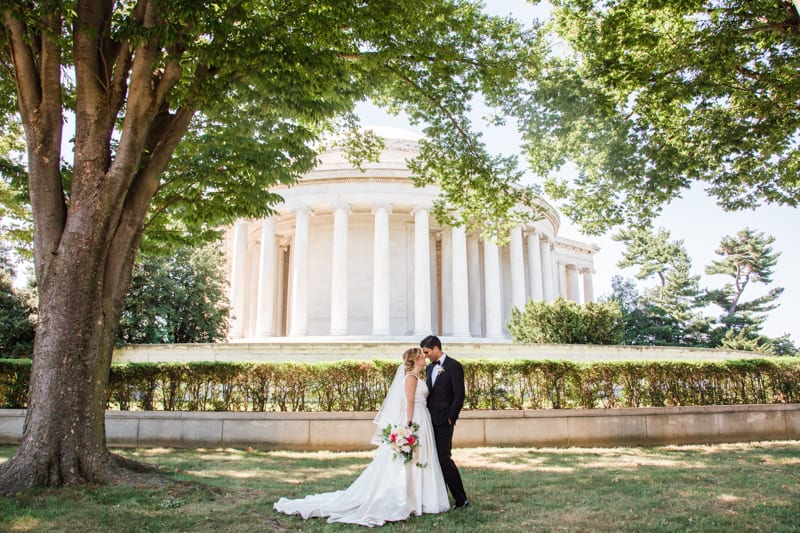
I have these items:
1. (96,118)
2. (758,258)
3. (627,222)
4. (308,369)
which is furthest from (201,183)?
(758,258)

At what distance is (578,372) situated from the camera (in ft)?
49.5

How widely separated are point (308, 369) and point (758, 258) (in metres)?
63.3

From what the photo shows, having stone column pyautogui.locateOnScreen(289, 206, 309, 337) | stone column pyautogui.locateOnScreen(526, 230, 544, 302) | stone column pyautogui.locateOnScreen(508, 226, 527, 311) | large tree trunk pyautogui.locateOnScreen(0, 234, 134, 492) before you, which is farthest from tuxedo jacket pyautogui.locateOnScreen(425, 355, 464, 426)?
stone column pyautogui.locateOnScreen(526, 230, 544, 302)

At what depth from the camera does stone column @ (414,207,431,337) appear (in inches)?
1458

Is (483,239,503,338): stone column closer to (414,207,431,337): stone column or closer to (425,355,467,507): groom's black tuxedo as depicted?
(414,207,431,337): stone column

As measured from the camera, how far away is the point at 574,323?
30.3 metres

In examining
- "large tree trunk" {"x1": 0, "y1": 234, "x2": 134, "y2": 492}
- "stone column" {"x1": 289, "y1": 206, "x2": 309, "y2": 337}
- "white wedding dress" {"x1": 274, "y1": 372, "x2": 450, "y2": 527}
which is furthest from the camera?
"stone column" {"x1": 289, "y1": 206, "x2": 309, "y2": 337}

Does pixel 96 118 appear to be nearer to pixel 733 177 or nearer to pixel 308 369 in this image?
pixel 308 369

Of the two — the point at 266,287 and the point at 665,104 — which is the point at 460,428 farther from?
the point at 266,287

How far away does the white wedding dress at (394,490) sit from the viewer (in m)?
7.68

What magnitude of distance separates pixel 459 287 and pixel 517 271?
21.3ft

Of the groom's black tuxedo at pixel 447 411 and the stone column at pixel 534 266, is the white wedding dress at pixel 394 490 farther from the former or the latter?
the stone column at pixel 534 266

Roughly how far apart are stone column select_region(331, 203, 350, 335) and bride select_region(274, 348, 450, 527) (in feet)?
92.4

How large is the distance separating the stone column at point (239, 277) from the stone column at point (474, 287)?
17.6 metres
